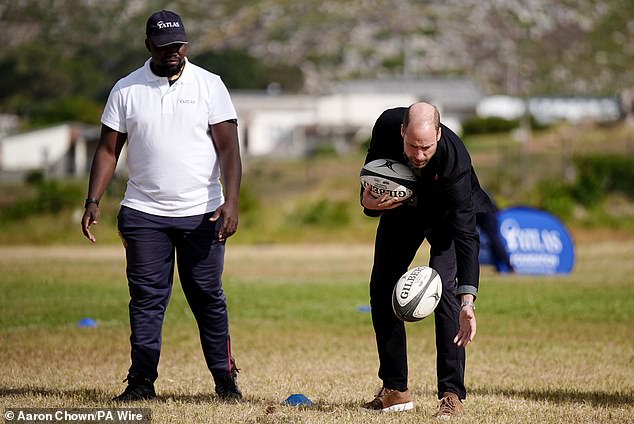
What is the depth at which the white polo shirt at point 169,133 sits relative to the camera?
764 centimetres

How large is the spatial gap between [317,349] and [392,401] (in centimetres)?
367

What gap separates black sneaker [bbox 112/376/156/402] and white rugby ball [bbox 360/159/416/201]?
83.4 inches

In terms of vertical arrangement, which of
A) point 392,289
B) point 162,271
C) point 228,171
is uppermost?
point 228,171

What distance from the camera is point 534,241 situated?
64.8ft

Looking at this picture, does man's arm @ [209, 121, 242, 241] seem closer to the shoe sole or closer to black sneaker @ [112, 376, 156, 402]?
black sneaker @ [112, 376, 156, 402]

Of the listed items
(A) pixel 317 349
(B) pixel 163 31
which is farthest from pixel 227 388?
(A) pixel 317 349

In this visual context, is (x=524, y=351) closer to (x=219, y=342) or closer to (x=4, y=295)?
(x=219, y=342)

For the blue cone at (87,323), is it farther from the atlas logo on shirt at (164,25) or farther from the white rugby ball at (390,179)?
the white rugby ball at (390,179)

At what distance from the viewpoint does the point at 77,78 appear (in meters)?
105

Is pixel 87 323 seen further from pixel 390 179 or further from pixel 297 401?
pixel 390 179

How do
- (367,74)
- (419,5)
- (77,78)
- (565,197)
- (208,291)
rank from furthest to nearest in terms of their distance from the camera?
(419,5) → (367,74) → (77,78) → (565,197) → (208,291)

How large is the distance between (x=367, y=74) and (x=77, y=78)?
66459 mm

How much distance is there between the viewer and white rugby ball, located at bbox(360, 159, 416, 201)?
6953 mm

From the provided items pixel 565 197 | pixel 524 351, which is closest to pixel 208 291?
pixel 524 351
